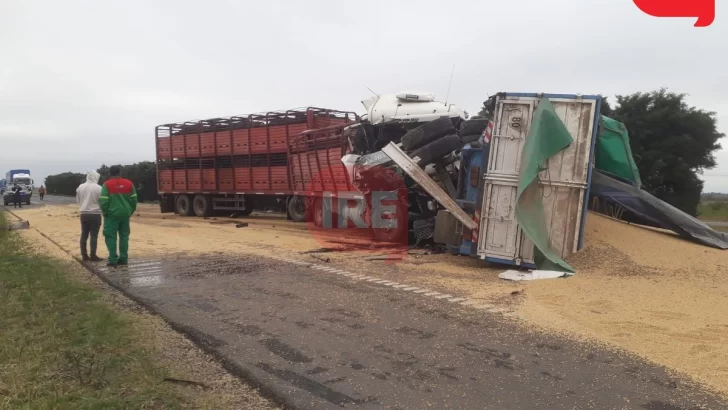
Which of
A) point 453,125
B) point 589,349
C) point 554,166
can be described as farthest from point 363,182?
point 589,349

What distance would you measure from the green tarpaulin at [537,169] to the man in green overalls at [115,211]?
5933mm

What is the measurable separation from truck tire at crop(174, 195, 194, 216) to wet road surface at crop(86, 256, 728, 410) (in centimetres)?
1576

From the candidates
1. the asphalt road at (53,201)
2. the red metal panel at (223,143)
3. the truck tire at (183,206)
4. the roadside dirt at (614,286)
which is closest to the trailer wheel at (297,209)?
the red metal panel at (223,143)

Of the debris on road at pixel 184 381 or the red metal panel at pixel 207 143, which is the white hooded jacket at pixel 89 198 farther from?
the red metal panel at pixel 207 143

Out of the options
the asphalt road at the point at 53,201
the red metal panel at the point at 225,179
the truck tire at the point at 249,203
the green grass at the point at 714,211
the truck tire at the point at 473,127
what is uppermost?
the truck tire at the point at 473,127

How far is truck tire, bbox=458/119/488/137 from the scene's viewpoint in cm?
935

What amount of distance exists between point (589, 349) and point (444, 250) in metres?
5.32

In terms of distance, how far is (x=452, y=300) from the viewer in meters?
5.90

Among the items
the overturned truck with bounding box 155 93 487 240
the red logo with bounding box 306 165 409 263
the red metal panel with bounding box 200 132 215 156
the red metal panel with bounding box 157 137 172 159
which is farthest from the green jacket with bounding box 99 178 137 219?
the red metal panel with bounding box 157 137 172 159

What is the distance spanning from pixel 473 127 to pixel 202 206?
14424mm

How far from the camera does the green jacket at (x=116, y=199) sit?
807 cm

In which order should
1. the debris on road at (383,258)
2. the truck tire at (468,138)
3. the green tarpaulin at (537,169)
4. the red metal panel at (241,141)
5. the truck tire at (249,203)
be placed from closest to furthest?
the green tarpaulin at (537,169) → the debris on road at (383,258) → the truck tire at (468,138) → the red metal panel at (241,141) → the truck tire at (249,203)

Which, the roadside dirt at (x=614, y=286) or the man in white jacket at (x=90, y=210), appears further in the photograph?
the man in white jacket at (x=90, y=210)

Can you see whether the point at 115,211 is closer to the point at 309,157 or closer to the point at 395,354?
the point at 395,354
